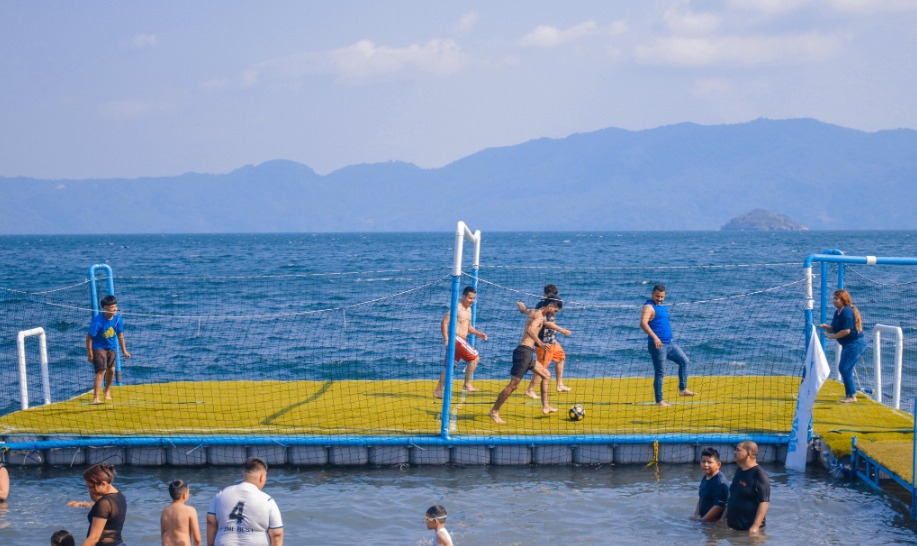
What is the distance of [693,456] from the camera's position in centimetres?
1429

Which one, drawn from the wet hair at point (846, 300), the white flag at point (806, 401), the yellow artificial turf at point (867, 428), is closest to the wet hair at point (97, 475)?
the white flag at point (806, 401)

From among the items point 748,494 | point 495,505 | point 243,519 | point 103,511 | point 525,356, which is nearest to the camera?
point 243,519

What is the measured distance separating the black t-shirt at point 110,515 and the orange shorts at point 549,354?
25.8 feet

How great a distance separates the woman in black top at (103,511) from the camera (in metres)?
9.57

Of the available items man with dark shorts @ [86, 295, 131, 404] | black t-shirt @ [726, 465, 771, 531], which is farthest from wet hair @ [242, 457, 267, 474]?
man with dark shorts @ [86, 295, 131, 404]

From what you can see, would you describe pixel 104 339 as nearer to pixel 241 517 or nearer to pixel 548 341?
pixel 548 341

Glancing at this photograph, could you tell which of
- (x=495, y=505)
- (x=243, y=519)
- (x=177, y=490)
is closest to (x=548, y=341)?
(x=495, y=505)

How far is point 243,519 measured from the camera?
358 inches

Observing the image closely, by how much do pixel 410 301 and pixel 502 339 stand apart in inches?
646

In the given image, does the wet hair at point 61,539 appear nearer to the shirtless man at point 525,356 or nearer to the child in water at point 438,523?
the child in water at point 438,523

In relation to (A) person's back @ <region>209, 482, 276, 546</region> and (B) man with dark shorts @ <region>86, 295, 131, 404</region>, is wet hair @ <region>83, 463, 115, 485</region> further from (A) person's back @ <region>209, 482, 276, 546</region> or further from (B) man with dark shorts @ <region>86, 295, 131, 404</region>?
(B) man with dark shorts @ <region>86, 295, 131, 404</region>

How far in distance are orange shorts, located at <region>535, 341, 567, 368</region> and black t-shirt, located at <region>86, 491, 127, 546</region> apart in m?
7.87

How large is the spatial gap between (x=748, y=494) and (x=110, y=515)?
699 centimetres

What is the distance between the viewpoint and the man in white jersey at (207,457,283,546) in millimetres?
9094
